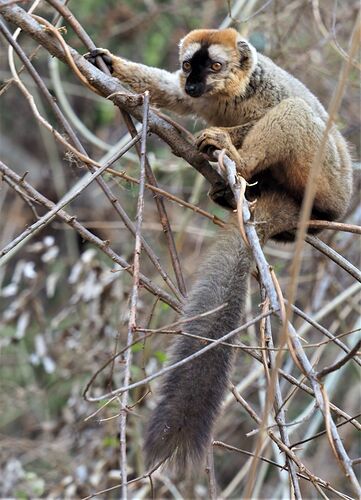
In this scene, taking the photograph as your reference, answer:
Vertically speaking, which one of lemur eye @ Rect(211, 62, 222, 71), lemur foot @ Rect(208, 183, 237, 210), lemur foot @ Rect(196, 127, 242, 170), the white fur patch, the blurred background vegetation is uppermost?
the white fur patch

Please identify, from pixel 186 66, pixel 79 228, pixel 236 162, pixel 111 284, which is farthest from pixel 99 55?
pixel 111 284

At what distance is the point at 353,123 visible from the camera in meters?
7.04

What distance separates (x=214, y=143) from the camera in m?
3.95

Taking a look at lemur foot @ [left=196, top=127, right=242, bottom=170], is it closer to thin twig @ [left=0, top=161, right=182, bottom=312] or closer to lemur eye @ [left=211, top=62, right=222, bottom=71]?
lemur eye @ [left=211, top=62, right=222, bottom=71]

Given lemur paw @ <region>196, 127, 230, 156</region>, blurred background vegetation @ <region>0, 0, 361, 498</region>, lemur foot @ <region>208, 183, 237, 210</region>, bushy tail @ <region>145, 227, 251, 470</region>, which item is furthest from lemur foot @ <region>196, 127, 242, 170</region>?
bushy tail @ <region>145, 227, 251, 470</region>

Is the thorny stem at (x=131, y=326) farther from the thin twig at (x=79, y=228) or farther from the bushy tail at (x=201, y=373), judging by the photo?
the thin twig at (x=79, y=228)

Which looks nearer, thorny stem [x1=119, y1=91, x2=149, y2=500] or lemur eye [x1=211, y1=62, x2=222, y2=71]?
thorny stem [x1=119, y1=91, x2=149, y2=500]

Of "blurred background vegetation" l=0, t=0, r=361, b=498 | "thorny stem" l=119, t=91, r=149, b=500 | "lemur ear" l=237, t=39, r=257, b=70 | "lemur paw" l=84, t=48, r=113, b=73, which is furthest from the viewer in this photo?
"blurred background vegetation" l=0, t=0, r=361, b=498

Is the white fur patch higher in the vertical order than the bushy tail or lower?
higher

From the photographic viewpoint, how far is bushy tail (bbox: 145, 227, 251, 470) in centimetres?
255

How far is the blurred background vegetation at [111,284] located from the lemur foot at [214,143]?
1.38ft

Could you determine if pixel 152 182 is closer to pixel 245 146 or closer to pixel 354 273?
pixel 245 146

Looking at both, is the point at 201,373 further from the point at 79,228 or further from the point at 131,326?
the point at 79,228

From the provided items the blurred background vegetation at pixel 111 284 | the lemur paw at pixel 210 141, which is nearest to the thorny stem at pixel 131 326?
the blurred background vegetation at pixel 111 284
